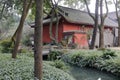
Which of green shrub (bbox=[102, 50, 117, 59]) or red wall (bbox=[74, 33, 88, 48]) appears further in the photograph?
red wall (bbox=[74, 33, 88, 48])

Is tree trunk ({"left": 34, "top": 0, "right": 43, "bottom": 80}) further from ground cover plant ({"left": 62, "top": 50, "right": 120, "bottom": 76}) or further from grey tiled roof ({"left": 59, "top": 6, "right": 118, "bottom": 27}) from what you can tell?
grey tiled roof ({"left": 59, "top": 6, "right": 118, "bottom": 27})

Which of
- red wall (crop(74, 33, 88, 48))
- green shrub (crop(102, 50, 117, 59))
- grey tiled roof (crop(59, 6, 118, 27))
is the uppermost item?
grey tiled roof (crop(59, 6, 118, 27))

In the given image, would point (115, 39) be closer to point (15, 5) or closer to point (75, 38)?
point (75, 38)

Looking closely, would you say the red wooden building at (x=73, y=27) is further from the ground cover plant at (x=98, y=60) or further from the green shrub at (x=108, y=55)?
the green shrub at (x=108, y=55)

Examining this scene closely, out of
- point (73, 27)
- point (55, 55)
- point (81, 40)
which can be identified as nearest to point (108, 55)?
point (55, 55)

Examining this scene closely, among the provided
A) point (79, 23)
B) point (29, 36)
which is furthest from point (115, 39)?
point (29, 36)

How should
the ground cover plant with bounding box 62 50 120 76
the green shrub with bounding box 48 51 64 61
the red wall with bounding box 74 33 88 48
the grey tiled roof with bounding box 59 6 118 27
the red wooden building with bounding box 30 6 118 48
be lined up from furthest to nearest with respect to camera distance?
1. the grey tiled roof with bounding box 59 6 118 27
2. the red wooden building with bounding box 30 6 118 48
3. the red wall with bounding box 74 33 88 48
4. the green shrub with bounding box 48 51 64 61
5. the ground cover plant with bounding box 62 50 120 76

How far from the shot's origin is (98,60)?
12.8 m

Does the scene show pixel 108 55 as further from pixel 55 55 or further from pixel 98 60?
pixel 55 55

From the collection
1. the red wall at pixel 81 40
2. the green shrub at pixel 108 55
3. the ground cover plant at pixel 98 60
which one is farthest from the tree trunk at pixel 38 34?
the red wall at pixel 81 40

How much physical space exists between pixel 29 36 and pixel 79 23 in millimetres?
6625

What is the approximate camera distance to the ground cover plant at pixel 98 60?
37.6ft

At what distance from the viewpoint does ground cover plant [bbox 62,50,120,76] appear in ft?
37.6

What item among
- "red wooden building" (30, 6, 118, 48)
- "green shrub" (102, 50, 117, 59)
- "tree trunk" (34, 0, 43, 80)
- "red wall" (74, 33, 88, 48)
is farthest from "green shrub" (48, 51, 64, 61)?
"tree trunk" (34, 0, 43, 80)
